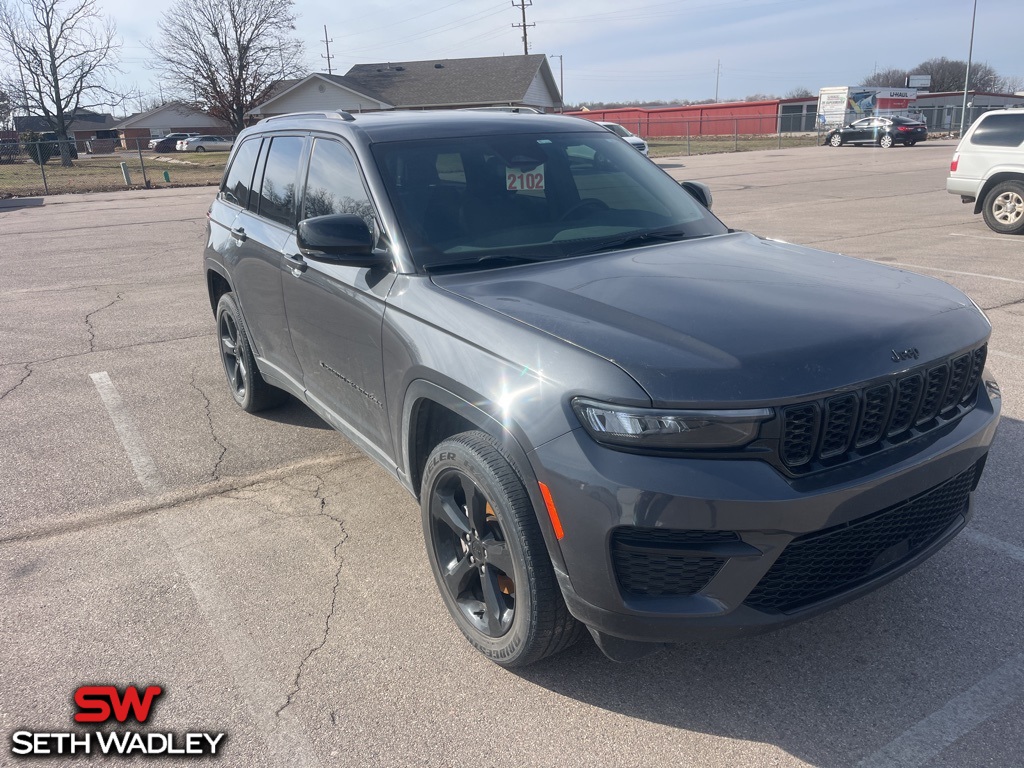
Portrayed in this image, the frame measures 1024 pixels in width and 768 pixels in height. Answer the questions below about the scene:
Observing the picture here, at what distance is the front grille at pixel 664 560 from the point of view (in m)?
2.34

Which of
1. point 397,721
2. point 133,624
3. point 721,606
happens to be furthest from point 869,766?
point 133,624

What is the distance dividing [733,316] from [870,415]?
1.73ft

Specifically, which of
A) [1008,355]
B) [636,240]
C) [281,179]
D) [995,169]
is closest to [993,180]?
[995,169]

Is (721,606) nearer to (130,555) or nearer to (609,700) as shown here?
(609,700)

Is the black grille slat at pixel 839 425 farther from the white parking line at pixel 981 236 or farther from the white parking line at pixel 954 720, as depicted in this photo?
the white parking line at pixel 981 236

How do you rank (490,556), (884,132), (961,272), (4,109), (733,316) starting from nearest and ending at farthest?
(733,316) < (490,556) < (961,272) < (884,132) < (4,109)

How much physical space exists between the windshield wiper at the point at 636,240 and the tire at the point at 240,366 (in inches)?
104

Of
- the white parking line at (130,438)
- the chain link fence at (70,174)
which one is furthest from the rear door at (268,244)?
the chain link fence at (70,174)

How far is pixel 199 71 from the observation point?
5678cm

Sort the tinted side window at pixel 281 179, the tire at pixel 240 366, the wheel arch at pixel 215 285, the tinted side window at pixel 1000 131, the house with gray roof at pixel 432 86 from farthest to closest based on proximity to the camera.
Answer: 1. the house with gray roof at pixel 432 86
2. the tinted side window at pixel 1000 131
3. the wheel arch at pixel 215 285
4. the tire at pixel 240 366
5. the tinted side window at pixel 281 179

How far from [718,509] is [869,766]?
96 cm

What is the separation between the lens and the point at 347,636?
320cm

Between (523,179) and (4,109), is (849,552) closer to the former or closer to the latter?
(523,179)

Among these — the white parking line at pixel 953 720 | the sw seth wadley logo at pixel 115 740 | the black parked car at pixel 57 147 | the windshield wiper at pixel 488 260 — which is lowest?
the sw seth wadley logo at pixel 115 740
